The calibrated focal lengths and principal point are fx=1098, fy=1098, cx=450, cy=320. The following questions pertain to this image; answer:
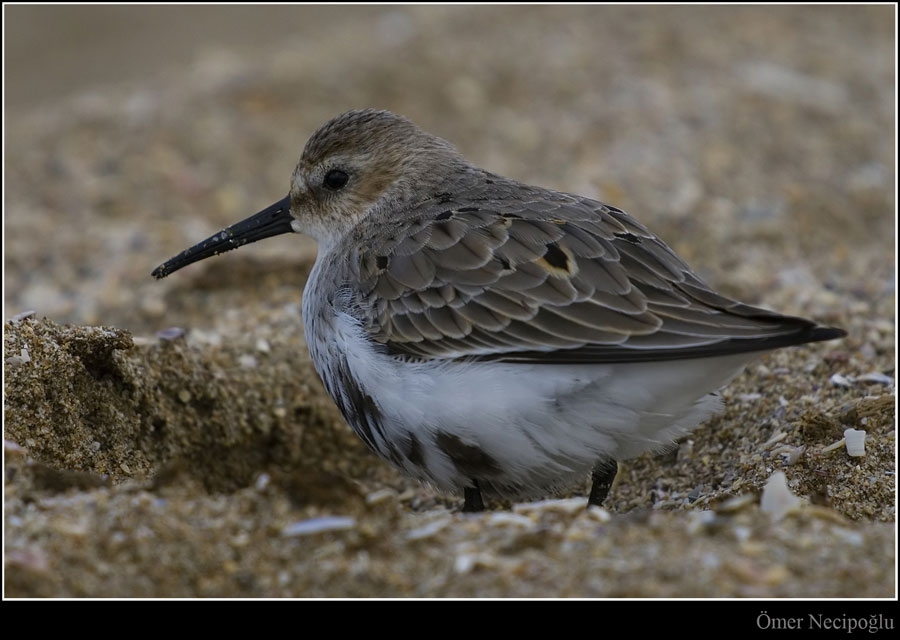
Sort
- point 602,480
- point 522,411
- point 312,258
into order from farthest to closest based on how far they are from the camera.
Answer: point 312,258 → point 602,480 → point 522,411

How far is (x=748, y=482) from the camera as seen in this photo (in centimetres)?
402

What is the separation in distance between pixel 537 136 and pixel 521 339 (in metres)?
5.35

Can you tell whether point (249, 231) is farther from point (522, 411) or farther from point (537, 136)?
point (537, 136)

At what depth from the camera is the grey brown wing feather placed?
3.58 m

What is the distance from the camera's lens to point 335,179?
4.79 m

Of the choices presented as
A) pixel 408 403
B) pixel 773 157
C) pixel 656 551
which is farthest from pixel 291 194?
pixel 773 157

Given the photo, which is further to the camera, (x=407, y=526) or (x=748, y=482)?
(x=748, y=482)

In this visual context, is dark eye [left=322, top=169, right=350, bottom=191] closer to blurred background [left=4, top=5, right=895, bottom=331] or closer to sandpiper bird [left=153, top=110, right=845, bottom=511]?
sandpiper bird [left=153, top=110, right=845, bottom=511]

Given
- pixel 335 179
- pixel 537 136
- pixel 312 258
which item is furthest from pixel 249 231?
pixel 537 136

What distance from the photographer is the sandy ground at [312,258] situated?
306 centimetres

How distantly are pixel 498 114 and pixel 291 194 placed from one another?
4465 mm

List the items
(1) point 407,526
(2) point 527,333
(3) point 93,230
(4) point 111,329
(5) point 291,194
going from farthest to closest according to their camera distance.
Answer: (3) point 93,230
(5) point 291,194
(4) point 111,329
(2) point 527,333
(1) point 407,526

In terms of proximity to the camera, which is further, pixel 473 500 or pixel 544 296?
pixel 473 500

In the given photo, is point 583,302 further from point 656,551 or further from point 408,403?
point 656,551
